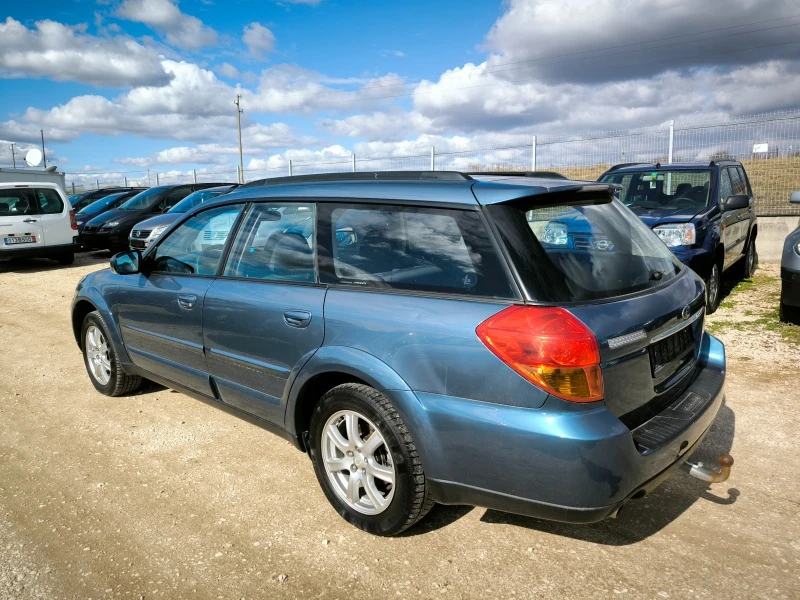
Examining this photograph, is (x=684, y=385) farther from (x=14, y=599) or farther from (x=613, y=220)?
(x=14, y=599)

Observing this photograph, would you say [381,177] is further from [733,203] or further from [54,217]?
[54,217]

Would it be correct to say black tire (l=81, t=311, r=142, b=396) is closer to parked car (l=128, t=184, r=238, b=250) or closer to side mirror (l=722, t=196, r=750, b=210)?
side mirror (l=722, t=196, r=750, b=210)

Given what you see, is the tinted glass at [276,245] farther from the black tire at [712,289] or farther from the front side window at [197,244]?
the black tire at [712,289]

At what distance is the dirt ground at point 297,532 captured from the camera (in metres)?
2.53

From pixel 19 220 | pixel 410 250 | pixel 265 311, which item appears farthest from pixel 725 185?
pixel 19 220

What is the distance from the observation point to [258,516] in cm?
308

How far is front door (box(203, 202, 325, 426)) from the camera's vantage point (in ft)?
9.87

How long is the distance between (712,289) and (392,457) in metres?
5.94

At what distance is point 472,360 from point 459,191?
2.52ft

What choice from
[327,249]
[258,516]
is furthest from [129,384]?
[327,249]

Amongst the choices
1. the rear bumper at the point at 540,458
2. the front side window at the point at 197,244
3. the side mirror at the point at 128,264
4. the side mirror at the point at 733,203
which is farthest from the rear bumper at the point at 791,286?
the side mirror at the point at 128,264

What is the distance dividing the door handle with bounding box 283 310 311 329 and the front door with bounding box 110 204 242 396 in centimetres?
83

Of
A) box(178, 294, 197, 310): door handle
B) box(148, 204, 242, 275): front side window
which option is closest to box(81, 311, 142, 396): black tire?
box(148, 204, 242, 275): front side window

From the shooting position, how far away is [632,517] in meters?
2.98
